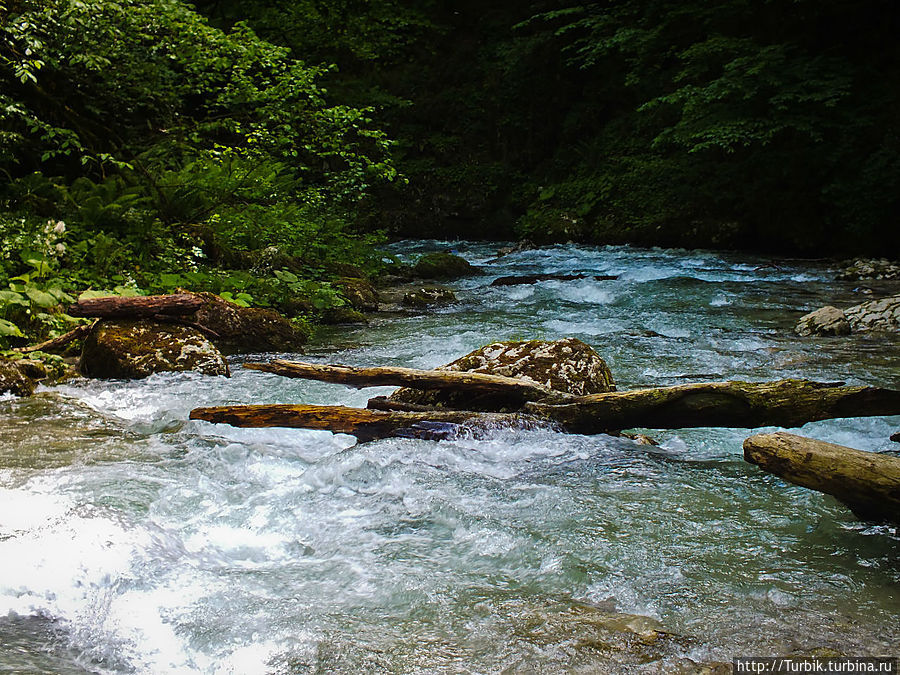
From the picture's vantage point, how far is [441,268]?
14039 millimetres

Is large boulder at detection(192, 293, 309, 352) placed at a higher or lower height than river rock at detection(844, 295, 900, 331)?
higher

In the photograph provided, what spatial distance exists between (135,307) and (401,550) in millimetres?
4464

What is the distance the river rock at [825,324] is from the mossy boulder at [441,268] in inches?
284

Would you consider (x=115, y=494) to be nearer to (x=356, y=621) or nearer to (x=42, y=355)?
(x=356, y=621)

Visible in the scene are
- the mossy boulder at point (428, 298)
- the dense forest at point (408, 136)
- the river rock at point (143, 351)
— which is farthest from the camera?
the mossy boulder at point (428, 298)

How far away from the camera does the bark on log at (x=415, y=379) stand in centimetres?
436


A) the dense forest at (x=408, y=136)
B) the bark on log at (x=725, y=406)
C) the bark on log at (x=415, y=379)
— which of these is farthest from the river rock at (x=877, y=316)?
the dense forest at (x=408, y=136)

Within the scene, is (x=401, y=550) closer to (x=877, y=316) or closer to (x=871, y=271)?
(x=877, y=316)

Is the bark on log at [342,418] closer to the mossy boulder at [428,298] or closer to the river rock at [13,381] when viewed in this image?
the river rock at [13,381]

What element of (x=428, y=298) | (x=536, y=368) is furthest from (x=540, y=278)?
(x=536, y=368)

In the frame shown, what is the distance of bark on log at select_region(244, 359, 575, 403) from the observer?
4.36m

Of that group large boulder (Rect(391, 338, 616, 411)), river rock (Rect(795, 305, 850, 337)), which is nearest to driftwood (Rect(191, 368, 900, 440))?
large boulder (Rect(391, 338, 616, 411))

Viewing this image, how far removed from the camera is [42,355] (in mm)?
6270

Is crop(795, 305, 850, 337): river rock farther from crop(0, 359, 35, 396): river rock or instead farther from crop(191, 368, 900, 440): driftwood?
crop(0, 359, 35, 396): river rock
